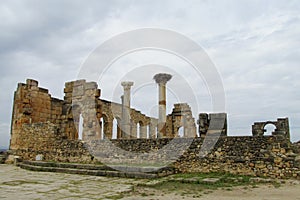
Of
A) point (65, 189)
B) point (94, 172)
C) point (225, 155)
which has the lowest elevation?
point (65, 189)

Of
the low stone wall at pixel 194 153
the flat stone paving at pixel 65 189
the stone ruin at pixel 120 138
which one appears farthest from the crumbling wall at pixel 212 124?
Answer: the flat stone paving at pixel 65 189

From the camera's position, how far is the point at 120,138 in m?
14.1

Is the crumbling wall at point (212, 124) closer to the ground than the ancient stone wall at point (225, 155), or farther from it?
farther from it


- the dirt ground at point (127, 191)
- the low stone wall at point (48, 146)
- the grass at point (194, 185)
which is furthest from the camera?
the low stone wall at point (48, 146)

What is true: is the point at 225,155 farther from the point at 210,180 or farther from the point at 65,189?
the point at 65,189

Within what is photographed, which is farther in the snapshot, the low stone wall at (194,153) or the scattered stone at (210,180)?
the low stone wall at (194,153)

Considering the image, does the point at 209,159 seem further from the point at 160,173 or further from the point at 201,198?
the point at 201,198

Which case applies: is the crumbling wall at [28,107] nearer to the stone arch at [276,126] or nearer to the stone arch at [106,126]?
the stone arch at [106,126]

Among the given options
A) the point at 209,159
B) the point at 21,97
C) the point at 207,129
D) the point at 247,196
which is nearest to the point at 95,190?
the point at 247,196

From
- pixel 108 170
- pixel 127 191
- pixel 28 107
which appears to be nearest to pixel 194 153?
pixel 108 170

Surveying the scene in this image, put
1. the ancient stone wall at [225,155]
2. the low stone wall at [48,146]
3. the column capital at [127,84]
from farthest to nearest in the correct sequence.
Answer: the column capital at [127,84] → the low stone wall at [48,146] → the ancient stone wall at [225,155]

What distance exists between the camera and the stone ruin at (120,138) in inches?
354

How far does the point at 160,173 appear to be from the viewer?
931cm

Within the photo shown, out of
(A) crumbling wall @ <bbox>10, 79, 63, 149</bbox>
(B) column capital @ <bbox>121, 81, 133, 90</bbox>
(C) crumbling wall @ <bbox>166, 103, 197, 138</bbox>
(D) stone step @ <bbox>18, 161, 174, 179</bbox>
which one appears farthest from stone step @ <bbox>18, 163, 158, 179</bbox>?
(C) crumbling wall @ <bbox>166, 103, 197, 138</bbox>
